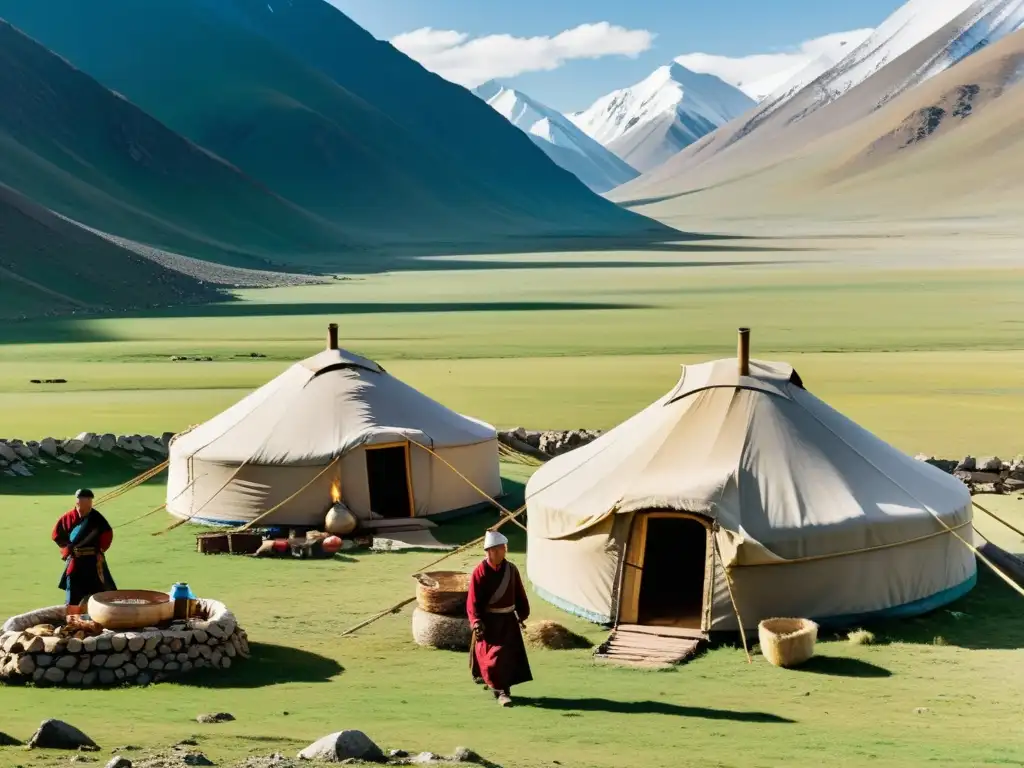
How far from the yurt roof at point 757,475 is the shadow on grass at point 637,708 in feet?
7.61

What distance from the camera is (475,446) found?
1839cm

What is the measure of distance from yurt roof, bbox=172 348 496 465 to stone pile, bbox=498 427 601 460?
291 cm

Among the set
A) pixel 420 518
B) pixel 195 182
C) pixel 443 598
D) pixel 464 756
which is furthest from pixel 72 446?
pixel 195 182

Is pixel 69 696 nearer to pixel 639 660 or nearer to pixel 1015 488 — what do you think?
pixel 639 660

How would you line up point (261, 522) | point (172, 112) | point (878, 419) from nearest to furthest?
point (261, 522) < point (878, 419) < point (172, 112)

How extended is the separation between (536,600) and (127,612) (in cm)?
423

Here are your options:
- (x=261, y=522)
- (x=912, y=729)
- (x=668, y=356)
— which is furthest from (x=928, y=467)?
(x=668, y=356)

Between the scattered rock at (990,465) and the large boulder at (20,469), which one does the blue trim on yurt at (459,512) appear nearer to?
the large boulder at (20,469)

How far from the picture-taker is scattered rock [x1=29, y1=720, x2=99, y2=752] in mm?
8406

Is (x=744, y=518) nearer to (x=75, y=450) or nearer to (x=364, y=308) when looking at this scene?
(x=75, y=450)

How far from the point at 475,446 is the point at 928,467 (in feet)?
19.2

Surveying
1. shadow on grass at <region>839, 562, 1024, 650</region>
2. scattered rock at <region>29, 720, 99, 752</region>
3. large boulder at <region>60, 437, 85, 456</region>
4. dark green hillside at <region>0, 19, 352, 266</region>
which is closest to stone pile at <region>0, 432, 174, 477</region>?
large boulder at <region>60, 437, 85, 456</region>

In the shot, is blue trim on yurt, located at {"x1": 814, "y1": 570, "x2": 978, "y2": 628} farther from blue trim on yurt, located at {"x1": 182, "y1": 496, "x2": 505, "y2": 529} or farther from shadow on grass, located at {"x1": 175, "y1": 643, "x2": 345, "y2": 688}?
blue trim on yurt, located at {"x1": 182, "y1": 496, "x2": 505, "y2": 529}

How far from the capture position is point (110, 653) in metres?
10.7
